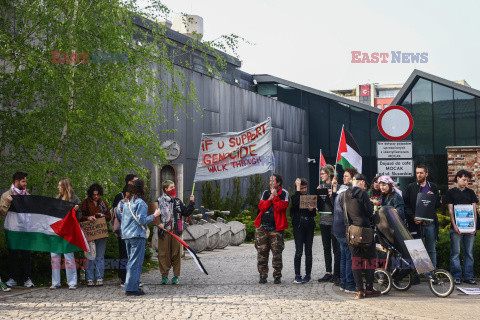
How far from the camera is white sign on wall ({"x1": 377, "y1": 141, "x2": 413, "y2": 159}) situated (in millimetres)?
12047

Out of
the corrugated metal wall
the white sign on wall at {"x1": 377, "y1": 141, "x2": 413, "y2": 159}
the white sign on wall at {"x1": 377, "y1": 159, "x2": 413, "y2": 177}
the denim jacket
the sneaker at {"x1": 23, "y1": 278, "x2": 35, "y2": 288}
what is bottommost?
the sneaker at {"x1": 23, "y1": 278, "x2": 35, "y2": 288}

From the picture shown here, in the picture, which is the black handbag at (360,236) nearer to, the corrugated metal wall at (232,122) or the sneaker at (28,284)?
the sneaker at (28,284)

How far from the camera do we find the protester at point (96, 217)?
12094mm

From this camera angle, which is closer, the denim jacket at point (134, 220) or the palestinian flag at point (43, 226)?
the denim jacket at point (134, 220)

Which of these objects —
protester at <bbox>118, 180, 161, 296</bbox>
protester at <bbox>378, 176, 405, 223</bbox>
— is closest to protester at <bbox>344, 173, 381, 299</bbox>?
protester at <bbox>378, 176, 405, 223</bbox>

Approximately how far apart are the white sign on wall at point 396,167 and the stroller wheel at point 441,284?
2059 mm

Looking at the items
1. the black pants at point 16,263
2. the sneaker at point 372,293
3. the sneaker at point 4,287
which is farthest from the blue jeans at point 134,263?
the sneaker at point 372,293

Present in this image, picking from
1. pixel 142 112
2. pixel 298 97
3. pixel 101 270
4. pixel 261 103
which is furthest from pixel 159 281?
pixel 298 97

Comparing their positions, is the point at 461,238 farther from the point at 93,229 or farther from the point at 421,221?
the point at 93,229

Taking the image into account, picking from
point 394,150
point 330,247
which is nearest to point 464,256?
point 394,150

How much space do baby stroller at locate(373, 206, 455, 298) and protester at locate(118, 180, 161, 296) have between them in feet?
11.9

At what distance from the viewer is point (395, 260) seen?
36.3 feet

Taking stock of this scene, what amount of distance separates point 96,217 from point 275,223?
3.18 metres

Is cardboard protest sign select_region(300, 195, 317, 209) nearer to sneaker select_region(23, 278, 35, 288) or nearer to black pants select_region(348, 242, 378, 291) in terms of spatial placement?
black pants select_region(348, 242, 378, 291)
